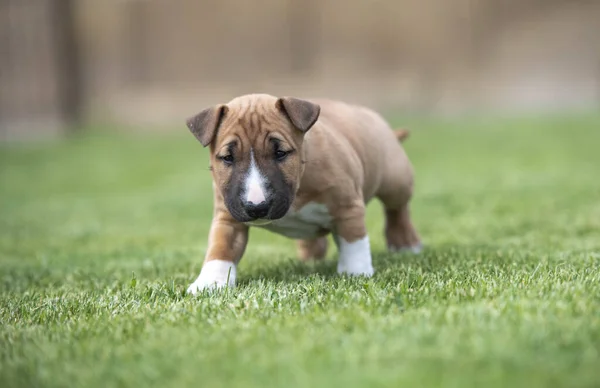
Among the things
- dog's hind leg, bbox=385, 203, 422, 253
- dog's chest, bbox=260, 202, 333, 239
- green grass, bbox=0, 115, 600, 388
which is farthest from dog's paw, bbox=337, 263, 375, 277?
dog's hind leg, bbox=385, 203, 422, 253

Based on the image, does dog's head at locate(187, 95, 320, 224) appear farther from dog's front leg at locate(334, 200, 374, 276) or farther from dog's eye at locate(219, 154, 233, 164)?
dog's front leg at locate(334, 200, 374, 276)

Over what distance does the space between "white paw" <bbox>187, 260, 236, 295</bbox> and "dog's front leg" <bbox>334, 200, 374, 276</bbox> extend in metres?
0.64

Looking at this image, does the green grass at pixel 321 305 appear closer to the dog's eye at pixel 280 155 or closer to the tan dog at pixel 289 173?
the tan dog at pixel 289 173

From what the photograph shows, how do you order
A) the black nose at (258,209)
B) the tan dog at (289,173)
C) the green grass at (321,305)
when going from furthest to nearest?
the tan dog at (289,173)
the black nose at (258,209)
the green grass at (321,305)

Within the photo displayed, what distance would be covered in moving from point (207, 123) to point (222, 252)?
28.9 inches

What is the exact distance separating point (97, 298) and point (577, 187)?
20.5 feet

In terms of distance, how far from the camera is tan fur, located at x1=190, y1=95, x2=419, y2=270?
410cm

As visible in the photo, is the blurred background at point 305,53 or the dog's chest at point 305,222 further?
the blurred background at point 305,53

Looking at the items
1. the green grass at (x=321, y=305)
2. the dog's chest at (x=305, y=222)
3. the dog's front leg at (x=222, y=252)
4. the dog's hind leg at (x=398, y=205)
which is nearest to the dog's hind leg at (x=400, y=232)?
the dog's hind leg at (x=398, y=205)

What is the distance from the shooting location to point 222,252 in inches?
174

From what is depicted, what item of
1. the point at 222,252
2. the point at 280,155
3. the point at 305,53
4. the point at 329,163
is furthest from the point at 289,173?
the point at 305,53

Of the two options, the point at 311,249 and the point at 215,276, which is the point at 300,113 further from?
the point at 311,249

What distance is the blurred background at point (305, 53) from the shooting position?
1984 centimetres

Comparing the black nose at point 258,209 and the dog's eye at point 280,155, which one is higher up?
the dog's eye at point 280,155
